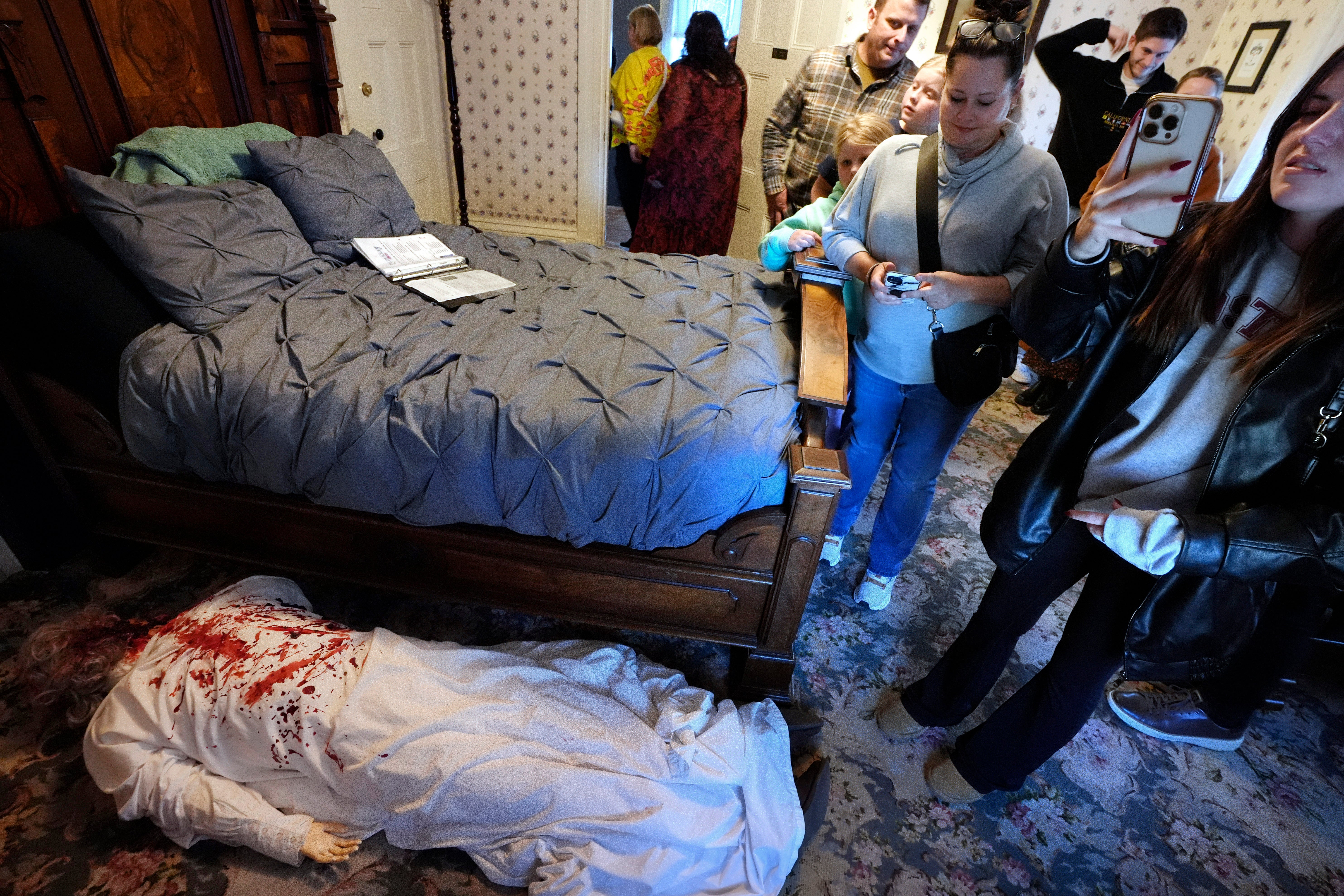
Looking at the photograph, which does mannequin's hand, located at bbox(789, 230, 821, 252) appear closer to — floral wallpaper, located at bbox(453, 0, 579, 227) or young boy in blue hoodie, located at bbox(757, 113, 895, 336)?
young boy in blue hoodie, located at bbox(757, 113, 895, 336)

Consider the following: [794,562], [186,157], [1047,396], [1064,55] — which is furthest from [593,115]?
[794,562]

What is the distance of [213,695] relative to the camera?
1060 millimetres

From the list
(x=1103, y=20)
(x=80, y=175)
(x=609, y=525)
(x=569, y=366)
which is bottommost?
(x=609, y=525)

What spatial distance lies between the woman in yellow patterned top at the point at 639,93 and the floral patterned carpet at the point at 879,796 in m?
2.63

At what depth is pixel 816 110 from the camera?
7.89 feet

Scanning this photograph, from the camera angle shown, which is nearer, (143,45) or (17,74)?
(17,74)

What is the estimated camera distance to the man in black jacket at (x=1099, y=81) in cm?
229

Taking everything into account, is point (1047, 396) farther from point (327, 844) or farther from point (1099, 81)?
point (327, 844)

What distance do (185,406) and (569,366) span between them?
0.82m

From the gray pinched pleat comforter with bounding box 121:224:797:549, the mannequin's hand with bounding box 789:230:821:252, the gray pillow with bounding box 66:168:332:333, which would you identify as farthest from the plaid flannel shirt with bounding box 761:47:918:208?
the gray pillow with bounding box 66:168:332:333

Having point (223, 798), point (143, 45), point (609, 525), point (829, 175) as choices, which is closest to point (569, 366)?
point (609, 525)

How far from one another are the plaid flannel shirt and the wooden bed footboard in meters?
1.19

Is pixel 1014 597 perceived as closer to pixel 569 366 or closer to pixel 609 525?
pixel 609 525

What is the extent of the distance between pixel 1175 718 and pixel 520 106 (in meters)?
4.07
